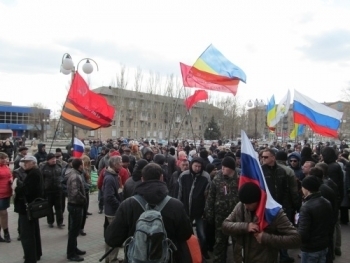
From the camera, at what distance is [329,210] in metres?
4.12

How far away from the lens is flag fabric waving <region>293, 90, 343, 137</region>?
1088cm

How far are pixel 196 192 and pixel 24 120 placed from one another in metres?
82.1

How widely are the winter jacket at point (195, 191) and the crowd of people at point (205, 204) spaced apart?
0.02 metres

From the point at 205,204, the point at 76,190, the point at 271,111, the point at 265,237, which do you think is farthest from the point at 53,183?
the point at 271,111

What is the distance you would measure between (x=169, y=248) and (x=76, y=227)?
355cm

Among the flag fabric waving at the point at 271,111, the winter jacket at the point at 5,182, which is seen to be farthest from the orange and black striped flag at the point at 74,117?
the flag fabric waving at the point at 271,111

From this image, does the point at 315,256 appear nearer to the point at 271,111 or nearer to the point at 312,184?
the point at 312,184

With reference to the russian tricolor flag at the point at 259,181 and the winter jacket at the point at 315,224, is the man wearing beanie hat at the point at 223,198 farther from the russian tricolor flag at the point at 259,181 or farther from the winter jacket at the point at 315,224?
the russian tricolor flag at the point at 259,181

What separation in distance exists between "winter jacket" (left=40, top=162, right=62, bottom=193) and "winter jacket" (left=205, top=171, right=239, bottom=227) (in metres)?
4.16

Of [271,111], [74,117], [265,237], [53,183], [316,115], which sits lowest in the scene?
[53,183]

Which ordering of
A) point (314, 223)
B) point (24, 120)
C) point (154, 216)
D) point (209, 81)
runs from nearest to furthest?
Result: 1. point (154, 216)
2. point (314, 223)
3. point (209, 81)
4. point (24, 120)

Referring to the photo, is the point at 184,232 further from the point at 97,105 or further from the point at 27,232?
the point at 97,105

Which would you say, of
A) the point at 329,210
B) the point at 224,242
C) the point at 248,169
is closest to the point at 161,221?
the point at 248,169

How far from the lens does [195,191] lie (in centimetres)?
608
